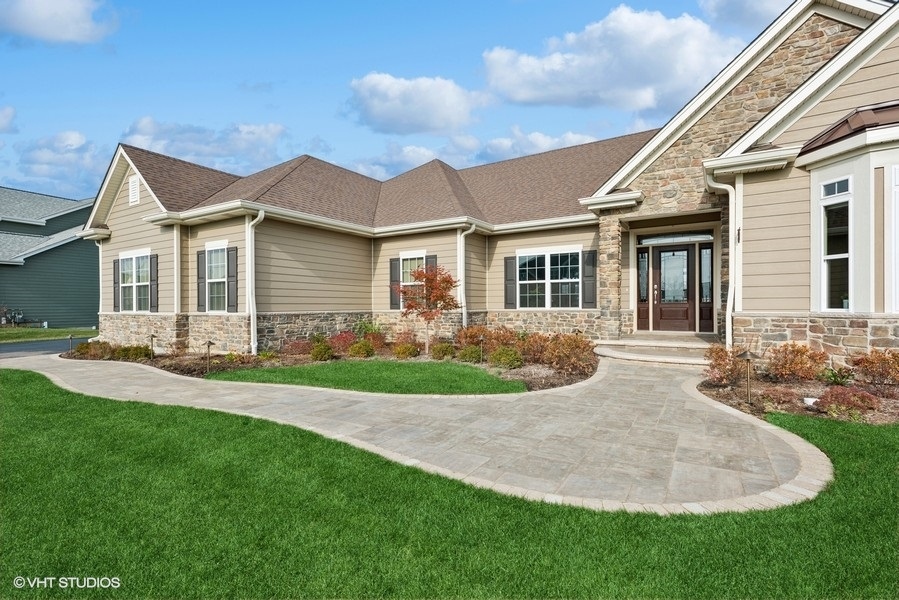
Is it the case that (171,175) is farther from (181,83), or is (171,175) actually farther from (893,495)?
(893,495)

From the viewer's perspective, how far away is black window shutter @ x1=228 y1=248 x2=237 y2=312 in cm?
1186

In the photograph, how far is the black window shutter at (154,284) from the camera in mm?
13469

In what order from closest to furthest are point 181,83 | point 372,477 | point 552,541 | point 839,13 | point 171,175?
point 552,541 → point 372,477 → point 839,13 → point 181,83 → point 171,175

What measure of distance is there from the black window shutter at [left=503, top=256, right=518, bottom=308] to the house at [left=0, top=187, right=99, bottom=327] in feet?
68.7

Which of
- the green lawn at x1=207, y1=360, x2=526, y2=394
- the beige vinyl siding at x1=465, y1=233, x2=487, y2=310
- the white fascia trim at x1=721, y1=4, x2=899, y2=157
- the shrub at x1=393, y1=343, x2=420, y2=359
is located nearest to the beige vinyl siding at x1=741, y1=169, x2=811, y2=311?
the white fascia trim at x1=721, y1=4, x2=899, y2=157

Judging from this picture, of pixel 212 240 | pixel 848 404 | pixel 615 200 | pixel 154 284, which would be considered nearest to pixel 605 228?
pixel 615 200

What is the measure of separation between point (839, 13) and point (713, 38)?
5996mm

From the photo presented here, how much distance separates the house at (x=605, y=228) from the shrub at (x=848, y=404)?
1.93 m

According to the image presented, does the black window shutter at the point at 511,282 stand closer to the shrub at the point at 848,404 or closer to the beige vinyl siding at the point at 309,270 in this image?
the beige vinyl siding at the point at 309,270

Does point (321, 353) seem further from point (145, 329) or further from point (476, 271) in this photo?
point (145, 329)

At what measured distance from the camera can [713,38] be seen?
575 inches

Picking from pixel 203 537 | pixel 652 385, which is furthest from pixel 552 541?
pixel 652 385

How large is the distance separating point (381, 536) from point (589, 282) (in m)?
11.2

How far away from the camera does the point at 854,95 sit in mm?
7941
